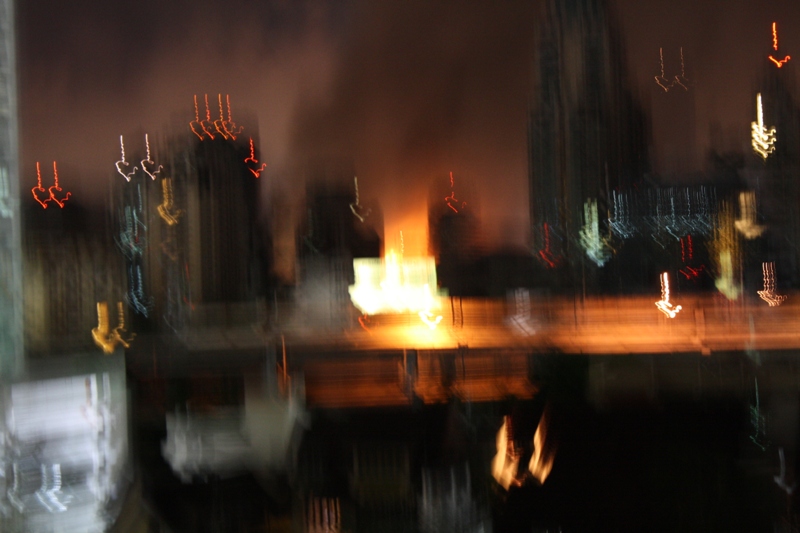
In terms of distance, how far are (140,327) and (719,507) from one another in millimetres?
13495

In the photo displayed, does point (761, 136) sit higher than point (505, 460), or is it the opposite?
point (761, 136)

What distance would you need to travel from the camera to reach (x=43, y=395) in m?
4.12

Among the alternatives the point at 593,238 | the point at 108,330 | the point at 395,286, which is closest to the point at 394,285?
the point at 395,286

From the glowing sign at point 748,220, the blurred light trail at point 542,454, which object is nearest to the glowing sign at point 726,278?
the glowing sign at point 748,220

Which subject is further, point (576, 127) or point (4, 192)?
point (576, 127)

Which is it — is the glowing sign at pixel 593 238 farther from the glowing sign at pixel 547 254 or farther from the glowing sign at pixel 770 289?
the glowing sign at pixel 770 289

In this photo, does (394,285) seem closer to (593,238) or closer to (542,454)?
(593,238)

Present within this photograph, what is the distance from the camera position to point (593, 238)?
25.0 m

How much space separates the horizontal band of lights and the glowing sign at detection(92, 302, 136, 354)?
17.5 feet

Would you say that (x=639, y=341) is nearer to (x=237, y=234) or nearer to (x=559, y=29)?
(x=237, y=234)

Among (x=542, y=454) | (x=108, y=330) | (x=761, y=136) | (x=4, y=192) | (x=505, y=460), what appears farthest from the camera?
(x=761, y=136)

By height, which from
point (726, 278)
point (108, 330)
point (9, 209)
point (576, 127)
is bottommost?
point (108, 330)

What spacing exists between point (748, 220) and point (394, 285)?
10048 millimetres

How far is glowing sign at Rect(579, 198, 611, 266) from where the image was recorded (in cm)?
2317
